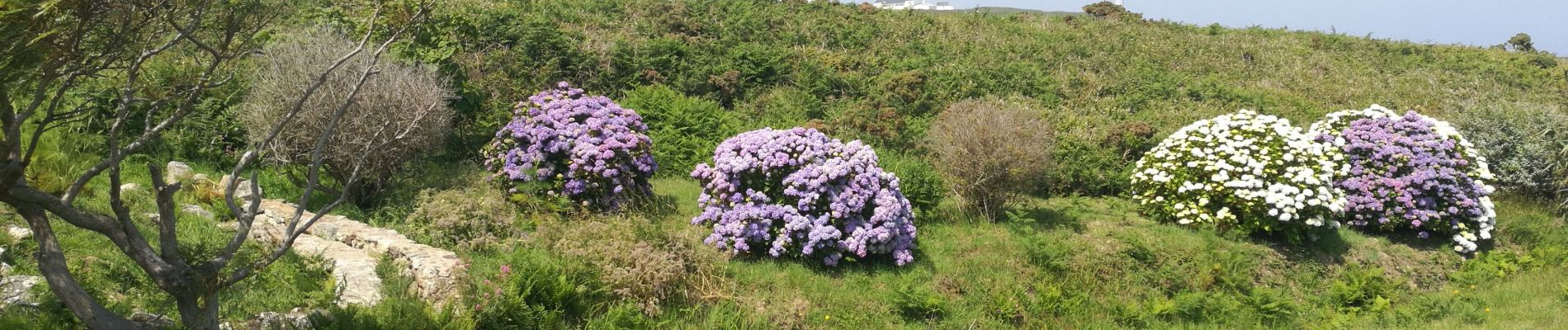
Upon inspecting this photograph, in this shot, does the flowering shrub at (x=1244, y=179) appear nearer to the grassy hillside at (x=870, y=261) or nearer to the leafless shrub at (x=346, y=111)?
the grassy hillside at (x=870, y=261)

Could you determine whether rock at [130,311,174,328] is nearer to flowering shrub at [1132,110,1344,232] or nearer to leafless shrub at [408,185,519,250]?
leafless shrub at [408,185,519,250]

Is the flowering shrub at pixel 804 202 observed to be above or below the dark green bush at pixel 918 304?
above

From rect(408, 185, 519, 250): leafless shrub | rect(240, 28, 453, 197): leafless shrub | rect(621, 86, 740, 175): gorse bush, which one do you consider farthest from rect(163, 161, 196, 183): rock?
rect(621, 86, 740, 175): gorse bush

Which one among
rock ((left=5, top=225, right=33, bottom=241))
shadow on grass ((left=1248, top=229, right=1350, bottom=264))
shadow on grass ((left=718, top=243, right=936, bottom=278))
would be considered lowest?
shadow on grass ((left=1248, top=229, right=1350, bottom=264))

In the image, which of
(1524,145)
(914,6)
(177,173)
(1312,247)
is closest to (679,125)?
(177,173)

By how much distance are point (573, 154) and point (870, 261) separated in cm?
289

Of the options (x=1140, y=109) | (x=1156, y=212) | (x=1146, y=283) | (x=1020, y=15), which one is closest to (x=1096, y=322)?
(x=1146, y=283)

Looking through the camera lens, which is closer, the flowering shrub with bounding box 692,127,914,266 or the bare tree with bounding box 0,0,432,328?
the bare tree with bounding box 0,0,432,328

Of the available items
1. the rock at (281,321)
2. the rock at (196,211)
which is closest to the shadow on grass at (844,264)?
the rock at (281,321)

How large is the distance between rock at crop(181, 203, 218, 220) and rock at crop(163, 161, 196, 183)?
836 millimetres

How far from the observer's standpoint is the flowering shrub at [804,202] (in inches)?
290

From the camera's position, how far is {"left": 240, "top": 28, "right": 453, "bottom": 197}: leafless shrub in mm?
7969

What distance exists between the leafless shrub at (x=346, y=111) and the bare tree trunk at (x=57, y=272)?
3.85 m

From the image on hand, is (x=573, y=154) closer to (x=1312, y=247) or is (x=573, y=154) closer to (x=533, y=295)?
(x=533, y=295)
